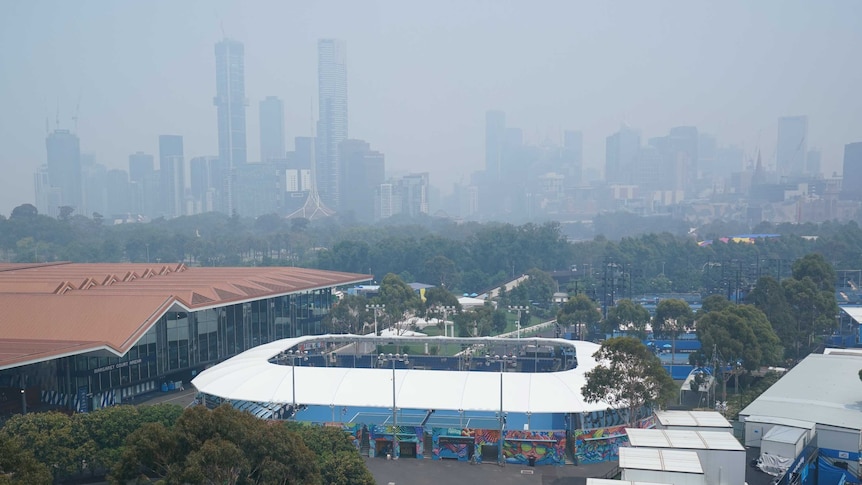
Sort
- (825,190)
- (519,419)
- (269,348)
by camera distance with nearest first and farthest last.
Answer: (519,419)
(269,348)
(825,190)

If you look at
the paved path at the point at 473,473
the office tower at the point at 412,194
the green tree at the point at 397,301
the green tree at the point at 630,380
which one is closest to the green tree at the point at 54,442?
the paved path at the point at 473,473

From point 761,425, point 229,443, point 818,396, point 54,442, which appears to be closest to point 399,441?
point 229,443

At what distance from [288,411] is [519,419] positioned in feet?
23.3

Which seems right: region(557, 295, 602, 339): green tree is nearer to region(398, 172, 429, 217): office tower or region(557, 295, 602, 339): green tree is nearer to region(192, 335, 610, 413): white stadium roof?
region(192, 335, 610, 413): white stadium roof

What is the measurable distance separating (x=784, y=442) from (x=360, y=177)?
179 metres

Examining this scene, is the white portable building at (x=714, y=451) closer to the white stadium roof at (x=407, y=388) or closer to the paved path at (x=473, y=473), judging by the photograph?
the paved path at (x=473, y=473)

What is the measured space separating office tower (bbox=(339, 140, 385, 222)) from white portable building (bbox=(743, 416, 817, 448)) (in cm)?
17355

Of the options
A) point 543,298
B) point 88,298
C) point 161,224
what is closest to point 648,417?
point 88,298

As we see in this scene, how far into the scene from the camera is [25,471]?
14.2 meters

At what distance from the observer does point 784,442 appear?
795 inches

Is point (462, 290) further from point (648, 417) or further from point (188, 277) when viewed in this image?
point (648, 417)

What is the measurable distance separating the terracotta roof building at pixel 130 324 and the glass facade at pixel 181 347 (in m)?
0.04

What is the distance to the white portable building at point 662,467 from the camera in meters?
17.1

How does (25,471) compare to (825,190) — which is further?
(825,190)
